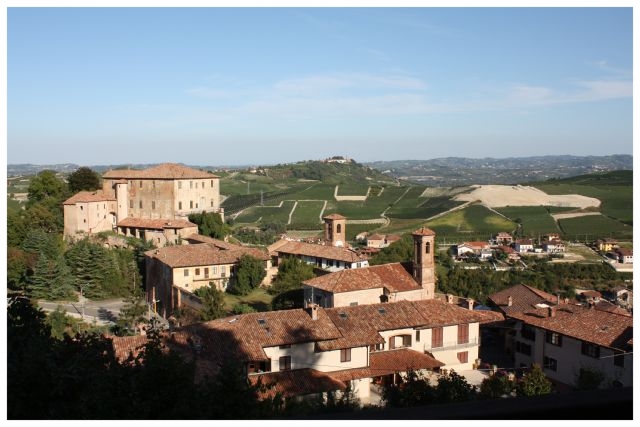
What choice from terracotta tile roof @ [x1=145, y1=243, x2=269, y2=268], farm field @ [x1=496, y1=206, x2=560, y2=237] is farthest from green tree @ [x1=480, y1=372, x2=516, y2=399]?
farm field @ [x1=496, y1=206, x2=560, y2=237]

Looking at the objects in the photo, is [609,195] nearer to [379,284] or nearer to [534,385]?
[379,284]

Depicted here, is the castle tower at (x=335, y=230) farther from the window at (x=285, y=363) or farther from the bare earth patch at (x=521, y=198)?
the bare earth patch at (x=521, y=198)

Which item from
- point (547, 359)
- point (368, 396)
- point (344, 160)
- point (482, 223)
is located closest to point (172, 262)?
point (368, 396)

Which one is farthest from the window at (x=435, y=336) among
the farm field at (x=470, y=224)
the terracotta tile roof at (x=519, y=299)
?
the farm field at (x=470, y=224)

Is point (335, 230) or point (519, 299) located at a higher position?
point (335, 230)

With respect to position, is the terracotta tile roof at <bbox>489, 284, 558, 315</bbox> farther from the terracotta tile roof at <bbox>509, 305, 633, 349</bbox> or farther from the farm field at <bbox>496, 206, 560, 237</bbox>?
the farm field at <bbox>496, 206, 560, 237</bbox>

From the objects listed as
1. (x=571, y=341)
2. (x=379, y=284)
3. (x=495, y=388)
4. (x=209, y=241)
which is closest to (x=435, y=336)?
(x=571, y=341)
